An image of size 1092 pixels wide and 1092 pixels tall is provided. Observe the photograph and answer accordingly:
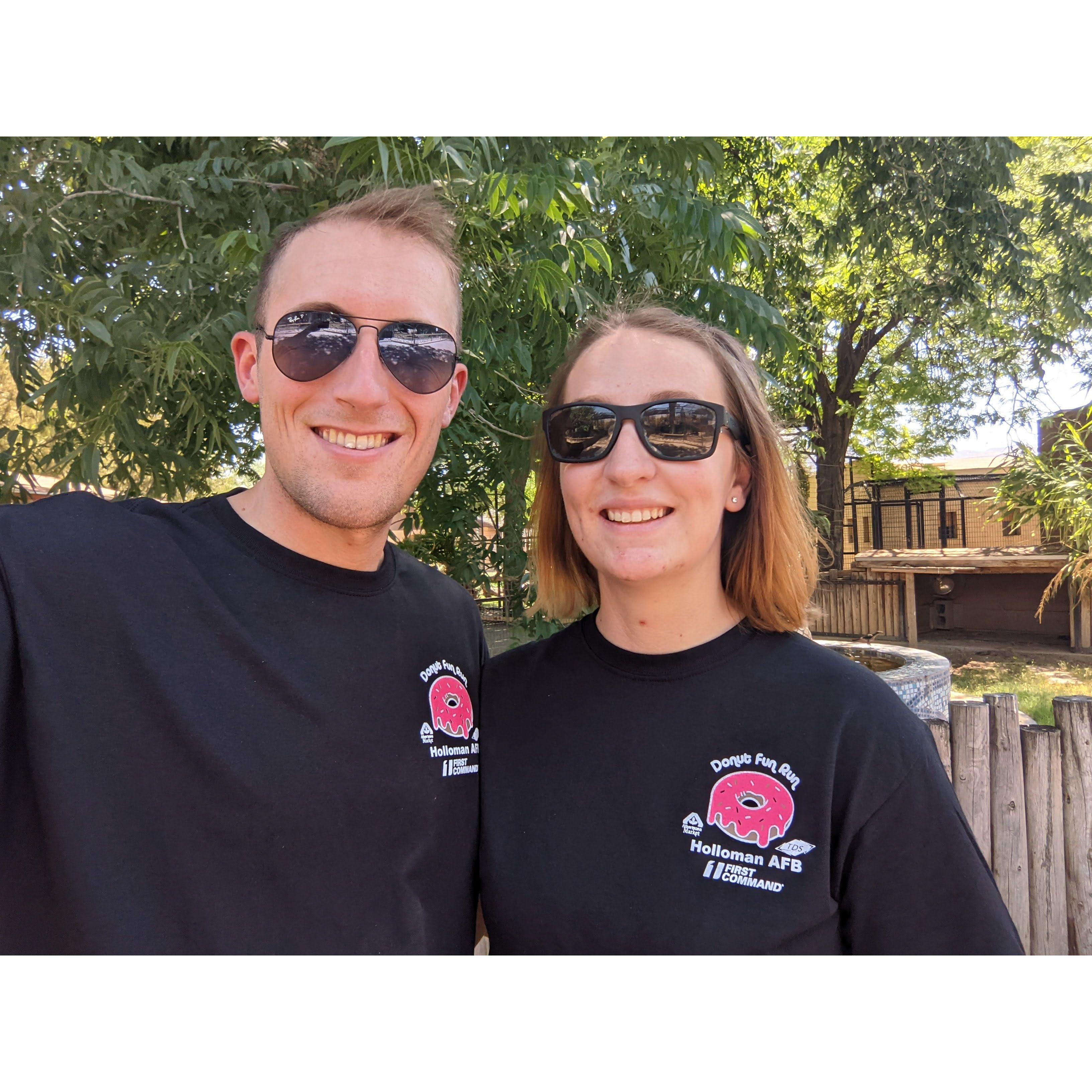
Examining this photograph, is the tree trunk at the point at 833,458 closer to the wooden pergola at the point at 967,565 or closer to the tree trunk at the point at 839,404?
the tree trunk at the point at 839,404

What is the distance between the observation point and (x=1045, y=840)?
→ 8.13 ft

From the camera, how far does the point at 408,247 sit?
1.63 m

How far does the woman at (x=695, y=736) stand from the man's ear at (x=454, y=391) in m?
0.24

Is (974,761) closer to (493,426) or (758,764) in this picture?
(758,764)

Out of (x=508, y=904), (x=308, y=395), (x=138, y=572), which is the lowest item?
(x=508, y=904)

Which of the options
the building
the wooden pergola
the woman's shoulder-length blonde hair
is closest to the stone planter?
the woman's shoulder-length blonde hair

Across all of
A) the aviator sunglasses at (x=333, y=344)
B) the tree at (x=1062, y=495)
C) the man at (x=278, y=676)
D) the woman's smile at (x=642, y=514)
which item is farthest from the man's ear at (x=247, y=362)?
the tree at (x=1062, y=495)

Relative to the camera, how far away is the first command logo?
4.86 feet

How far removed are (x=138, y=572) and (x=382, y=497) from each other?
1.50 feet

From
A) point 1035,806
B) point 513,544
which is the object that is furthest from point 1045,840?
A: point 513,544

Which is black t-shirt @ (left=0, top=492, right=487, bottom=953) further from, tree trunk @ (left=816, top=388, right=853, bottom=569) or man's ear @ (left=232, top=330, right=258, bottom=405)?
tree trunk @ (left=816, top=388, right=853, bottom=569)
